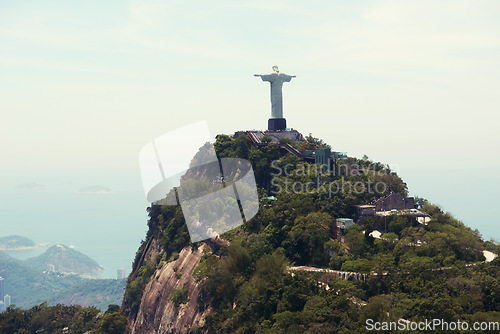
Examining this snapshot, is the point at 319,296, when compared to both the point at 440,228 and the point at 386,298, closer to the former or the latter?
the point at 386,298

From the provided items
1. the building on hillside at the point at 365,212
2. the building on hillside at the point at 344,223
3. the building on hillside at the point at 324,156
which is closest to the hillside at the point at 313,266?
the building on hillside at the point at 344,223

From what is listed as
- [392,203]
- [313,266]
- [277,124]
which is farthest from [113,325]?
[392,203]

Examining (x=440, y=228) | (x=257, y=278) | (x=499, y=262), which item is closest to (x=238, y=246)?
(x=257, y=278)

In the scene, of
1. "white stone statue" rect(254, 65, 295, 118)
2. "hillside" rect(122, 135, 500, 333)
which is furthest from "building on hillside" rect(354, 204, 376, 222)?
"white stone statue" rect(254, 65, 295, 118)

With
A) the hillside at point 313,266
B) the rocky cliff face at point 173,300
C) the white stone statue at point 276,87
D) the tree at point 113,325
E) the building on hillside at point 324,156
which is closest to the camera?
the hillside at point 313,266

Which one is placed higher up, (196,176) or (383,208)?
(196,176)

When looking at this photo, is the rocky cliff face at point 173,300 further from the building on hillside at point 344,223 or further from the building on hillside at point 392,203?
the building on hillside at point 392,203
